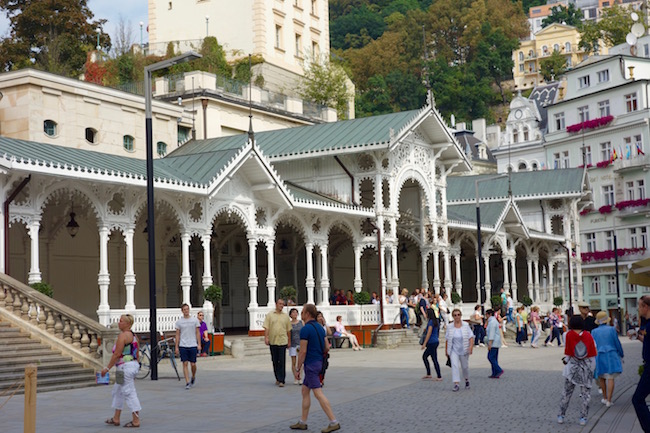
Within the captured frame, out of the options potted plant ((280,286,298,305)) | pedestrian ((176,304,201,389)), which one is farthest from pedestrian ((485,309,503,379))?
potted plant ((280,286,298,305))

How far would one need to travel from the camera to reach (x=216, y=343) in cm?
2806

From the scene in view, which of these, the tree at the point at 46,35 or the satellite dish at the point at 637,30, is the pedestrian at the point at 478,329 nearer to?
the tree at the point at 46,35

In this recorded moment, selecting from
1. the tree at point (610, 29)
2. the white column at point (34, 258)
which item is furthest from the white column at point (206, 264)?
the tree at point (610, 29)

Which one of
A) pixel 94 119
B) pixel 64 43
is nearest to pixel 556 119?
pixel 64 43

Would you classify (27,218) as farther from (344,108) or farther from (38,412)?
(344,108)

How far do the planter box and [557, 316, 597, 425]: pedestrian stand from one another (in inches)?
613

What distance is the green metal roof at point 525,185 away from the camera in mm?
57138

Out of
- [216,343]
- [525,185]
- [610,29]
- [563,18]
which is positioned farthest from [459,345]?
[563,18]

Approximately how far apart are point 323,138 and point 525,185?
23780 millimetres

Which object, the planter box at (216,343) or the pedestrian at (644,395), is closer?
the pedestrian at (644,395)

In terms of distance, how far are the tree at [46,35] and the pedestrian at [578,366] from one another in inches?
1857

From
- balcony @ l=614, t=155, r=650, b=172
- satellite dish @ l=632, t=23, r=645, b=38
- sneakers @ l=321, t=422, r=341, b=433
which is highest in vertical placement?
satellite dish @ l=632, t=23, r=645, b=38

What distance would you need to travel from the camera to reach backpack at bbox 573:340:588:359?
45.0 feet

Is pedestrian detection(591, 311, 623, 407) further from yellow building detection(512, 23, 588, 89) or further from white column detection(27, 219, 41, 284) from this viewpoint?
yellow building detection(512, 23, 588, 89)
